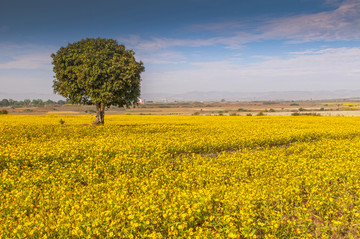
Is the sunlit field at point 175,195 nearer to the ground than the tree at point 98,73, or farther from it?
nearer to the ground

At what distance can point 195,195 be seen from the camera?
291 inches

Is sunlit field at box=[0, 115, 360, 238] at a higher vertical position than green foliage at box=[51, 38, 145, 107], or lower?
lower

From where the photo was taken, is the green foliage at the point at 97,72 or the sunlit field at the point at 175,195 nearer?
the sunlit field at the point at 175,195

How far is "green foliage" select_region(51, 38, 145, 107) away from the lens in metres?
28.4

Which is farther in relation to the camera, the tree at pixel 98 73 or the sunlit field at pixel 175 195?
the tree at pixel 98 73

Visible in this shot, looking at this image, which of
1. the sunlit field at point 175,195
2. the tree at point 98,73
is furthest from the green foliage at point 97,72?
the sunlit field at point 175,195

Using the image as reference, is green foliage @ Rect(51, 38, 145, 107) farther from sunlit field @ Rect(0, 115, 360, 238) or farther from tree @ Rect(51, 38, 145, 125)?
sunlit field @ Rect(0, 115, 360, 238)

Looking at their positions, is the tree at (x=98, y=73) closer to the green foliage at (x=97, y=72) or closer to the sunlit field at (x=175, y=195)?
the green foliage at (x=97, y=72)

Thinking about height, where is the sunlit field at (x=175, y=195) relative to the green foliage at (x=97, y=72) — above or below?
below

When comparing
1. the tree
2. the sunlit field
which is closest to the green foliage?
the tree

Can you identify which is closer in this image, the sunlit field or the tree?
the sunlit field

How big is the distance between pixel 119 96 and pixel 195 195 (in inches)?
969

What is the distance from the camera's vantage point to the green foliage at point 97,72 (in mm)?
28406

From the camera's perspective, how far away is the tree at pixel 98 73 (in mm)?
28422
